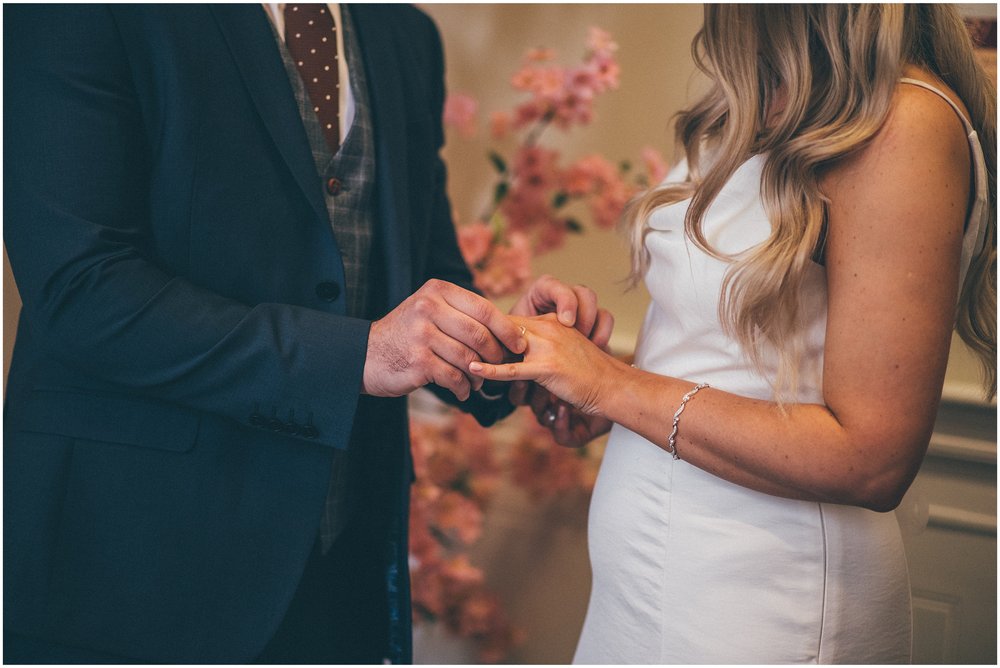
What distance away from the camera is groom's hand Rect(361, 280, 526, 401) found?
3.37ft

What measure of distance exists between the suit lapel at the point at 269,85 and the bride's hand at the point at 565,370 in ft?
1.14

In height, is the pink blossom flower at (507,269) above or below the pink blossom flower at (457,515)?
above

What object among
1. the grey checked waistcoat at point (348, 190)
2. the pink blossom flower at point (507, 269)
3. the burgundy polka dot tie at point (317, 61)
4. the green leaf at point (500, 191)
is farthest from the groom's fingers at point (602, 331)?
the green leaf at point (500, 191)

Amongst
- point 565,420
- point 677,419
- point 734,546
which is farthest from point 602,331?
point 734,546

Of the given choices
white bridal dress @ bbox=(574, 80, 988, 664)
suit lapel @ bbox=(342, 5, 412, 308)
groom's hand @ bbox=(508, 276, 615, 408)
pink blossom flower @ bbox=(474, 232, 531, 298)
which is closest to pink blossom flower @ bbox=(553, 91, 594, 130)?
pink blossom flower @ bbox=(474, 232, 531, 298)

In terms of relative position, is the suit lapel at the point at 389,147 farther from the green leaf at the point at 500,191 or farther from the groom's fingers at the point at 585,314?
the green leaf at the point at 500,191

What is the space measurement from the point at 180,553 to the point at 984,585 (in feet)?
4.86

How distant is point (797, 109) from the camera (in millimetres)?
944

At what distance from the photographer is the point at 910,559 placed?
1542mm

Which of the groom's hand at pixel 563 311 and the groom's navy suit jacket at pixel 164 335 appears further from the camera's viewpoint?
the groom's hand at pixel 563 311

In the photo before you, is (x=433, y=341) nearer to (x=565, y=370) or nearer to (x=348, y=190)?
(x=565, y=370)

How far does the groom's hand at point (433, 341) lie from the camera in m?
1.03

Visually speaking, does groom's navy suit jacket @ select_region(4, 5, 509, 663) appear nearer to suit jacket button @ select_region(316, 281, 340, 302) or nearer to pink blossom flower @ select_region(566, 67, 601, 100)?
suit jacket button @ select_region(316, 281, 340, 302)

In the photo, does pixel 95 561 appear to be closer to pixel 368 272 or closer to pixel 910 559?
pixel 368 272
